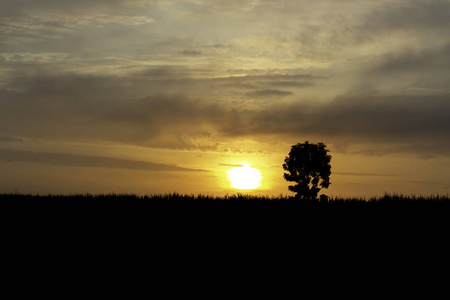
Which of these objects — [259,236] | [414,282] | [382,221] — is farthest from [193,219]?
[414,282]

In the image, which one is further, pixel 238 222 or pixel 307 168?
pixel 307 168

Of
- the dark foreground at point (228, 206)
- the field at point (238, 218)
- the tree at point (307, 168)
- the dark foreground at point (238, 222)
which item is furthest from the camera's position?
the tree at point (307, 168)

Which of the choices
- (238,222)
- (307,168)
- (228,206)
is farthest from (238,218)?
(307,168)

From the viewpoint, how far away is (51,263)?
17.0m

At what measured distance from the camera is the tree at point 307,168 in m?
61.2

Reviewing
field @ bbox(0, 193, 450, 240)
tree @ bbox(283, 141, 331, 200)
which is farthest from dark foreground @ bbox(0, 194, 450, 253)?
tree @ bbox(283, 141, 331, 200)

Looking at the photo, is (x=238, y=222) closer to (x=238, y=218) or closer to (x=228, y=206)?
(x=238, y=218)

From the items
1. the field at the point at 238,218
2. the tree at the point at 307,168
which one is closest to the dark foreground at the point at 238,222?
the field at the point at 238,218

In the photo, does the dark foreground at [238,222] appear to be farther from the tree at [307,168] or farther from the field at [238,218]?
the tree at [307,168]

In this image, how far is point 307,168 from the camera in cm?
6144

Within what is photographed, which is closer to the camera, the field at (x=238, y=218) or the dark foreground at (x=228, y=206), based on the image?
the field at (x=238, y=218)

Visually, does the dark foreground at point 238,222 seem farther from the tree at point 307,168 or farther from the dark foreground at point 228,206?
the tree at point 307,168

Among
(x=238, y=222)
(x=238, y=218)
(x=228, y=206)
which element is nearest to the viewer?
(x=238, y=222)

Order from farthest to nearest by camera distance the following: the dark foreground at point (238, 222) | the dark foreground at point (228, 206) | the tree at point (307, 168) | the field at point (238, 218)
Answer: the tree at point (307, 168)
the dark foreground at point (228, 206)
the field at point (238, 218)
the dark foreground at point (238, 222)
